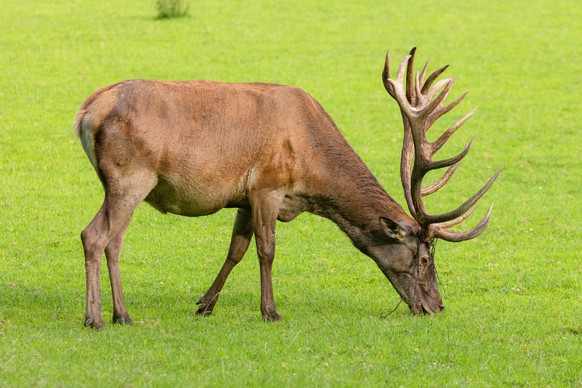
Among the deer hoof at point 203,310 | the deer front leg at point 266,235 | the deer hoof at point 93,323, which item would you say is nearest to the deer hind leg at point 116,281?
the deer hoof at point 93,323

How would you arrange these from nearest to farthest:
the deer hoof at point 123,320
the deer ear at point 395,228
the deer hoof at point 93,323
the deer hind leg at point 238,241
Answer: the deer hoof at point 93,323, the deer hoof at point 123,320, the deer ear at point 395,228, the deer hind leg at point 238,241

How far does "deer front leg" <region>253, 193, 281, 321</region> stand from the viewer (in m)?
10.2

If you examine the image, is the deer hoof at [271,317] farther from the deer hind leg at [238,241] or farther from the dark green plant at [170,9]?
the dark green plant at [170,9]

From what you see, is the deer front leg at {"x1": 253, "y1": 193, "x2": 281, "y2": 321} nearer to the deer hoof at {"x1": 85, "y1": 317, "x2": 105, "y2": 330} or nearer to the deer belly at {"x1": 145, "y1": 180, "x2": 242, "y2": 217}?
the deer belly at {"x1": 145, "y1": 180, "x2": 242, "y2": 217}

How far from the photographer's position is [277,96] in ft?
34.6

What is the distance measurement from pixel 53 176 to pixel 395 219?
8.05m

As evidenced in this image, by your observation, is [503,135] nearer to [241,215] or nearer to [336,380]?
[241,215]

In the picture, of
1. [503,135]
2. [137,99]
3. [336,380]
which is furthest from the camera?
[503,135]

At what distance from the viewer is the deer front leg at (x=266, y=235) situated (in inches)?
401

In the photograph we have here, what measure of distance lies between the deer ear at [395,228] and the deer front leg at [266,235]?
1.11m

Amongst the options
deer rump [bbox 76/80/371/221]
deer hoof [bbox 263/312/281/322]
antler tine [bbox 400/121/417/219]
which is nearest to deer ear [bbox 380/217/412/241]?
antler tine [bbox 400/121/417/219]

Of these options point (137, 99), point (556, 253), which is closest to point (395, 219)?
point (137, 99)

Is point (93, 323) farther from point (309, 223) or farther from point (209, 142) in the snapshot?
point (309, 223)

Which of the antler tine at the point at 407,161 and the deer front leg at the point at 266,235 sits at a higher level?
the antler tine at the point at 407,161
